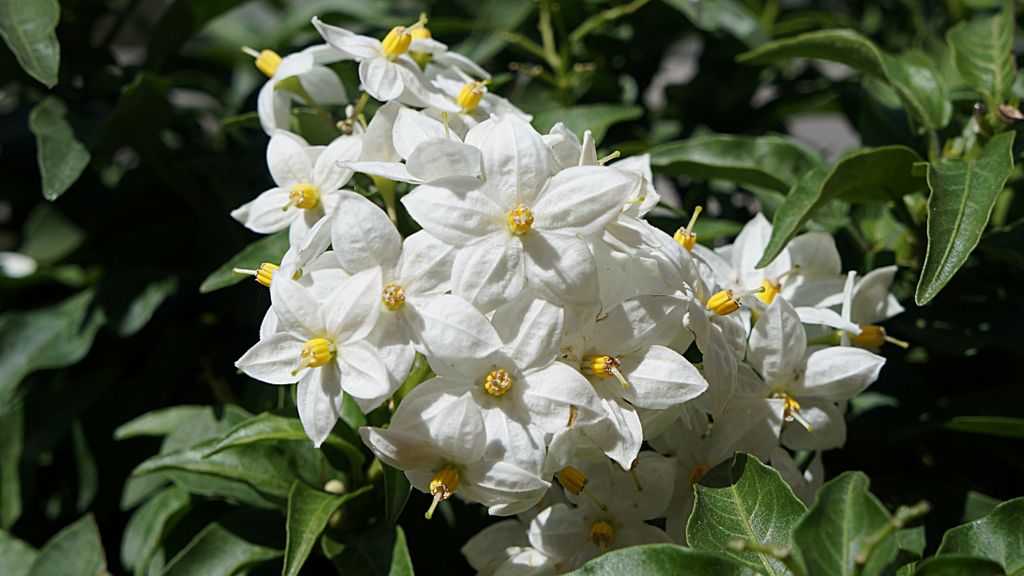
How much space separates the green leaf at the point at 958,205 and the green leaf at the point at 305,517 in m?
0.53

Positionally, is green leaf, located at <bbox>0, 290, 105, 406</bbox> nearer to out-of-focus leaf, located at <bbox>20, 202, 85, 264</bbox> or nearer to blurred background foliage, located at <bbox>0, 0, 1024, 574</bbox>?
blurred background foliage, located at <bbox>0, 0, 1024, 574</bbox>

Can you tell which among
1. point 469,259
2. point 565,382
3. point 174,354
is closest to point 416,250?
point 469,259

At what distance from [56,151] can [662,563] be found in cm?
82

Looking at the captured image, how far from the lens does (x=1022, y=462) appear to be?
108 cm

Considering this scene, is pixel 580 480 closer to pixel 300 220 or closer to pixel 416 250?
pixel 416 250

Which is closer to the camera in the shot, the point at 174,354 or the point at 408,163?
the point at 408,163

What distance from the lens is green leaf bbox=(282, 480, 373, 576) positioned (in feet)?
2.52

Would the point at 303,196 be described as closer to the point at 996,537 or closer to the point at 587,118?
the point at 587,118

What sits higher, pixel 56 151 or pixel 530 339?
pixel 530 339

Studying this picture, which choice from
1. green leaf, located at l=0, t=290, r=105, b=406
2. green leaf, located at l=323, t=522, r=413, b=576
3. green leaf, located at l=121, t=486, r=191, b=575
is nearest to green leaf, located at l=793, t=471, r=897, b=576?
green leaf, located at l=323, t=522, r=413, b=576

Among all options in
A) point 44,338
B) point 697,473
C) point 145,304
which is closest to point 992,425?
point 697,473

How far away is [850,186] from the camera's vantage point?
3.13ft

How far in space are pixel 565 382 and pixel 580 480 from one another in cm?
11

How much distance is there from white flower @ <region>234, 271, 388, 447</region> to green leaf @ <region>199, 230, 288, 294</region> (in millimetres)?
212
